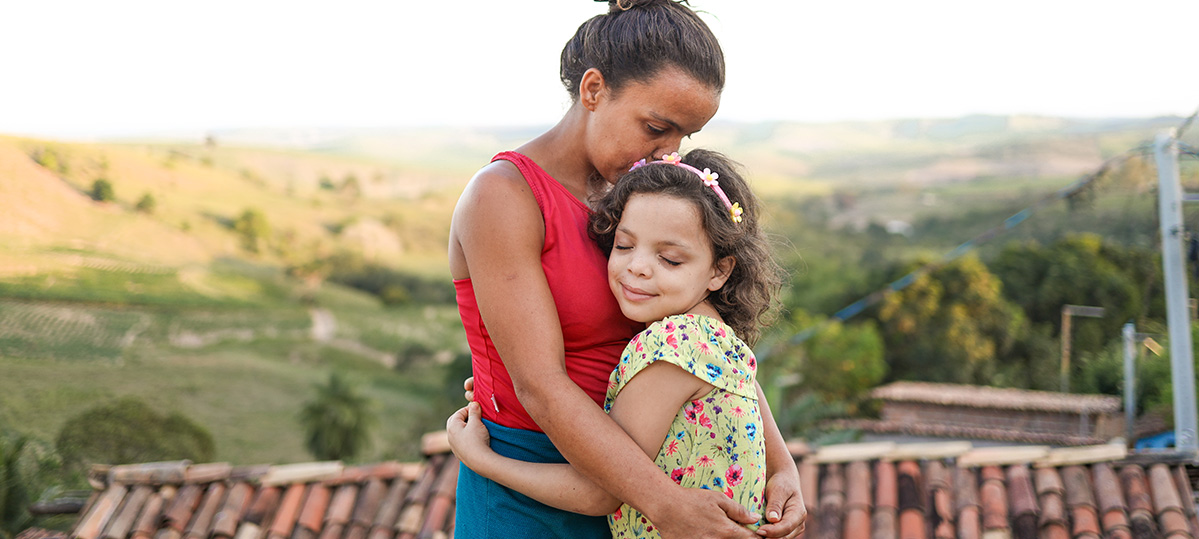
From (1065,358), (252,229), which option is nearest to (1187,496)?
(1065,358)

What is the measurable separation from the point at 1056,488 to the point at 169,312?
941 cm

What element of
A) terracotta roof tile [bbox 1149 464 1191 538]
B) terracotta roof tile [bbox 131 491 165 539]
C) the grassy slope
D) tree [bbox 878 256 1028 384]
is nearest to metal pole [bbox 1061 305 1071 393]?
tree [bbox 878 256 1028 384]

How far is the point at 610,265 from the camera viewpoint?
147 centimetres

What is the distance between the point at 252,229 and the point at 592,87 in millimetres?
12016

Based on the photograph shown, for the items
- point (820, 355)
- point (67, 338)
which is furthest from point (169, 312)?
point (820, 355)

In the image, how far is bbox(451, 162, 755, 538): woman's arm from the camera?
52.8 inches

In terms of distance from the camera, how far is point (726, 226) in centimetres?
151

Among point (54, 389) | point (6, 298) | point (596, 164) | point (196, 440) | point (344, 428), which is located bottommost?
point (344, 428)

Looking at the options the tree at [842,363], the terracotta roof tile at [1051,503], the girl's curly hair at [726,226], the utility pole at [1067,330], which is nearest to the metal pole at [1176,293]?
the terracotta roof tile at [1051,503]

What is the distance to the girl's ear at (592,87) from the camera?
1.51m

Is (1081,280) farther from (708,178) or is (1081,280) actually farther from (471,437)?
(471,437)

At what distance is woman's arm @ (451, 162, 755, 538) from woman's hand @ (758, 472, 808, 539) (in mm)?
98

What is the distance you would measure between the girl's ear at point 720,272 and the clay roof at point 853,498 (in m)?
2.73

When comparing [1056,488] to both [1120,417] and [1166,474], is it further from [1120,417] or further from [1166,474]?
[1120,417]
